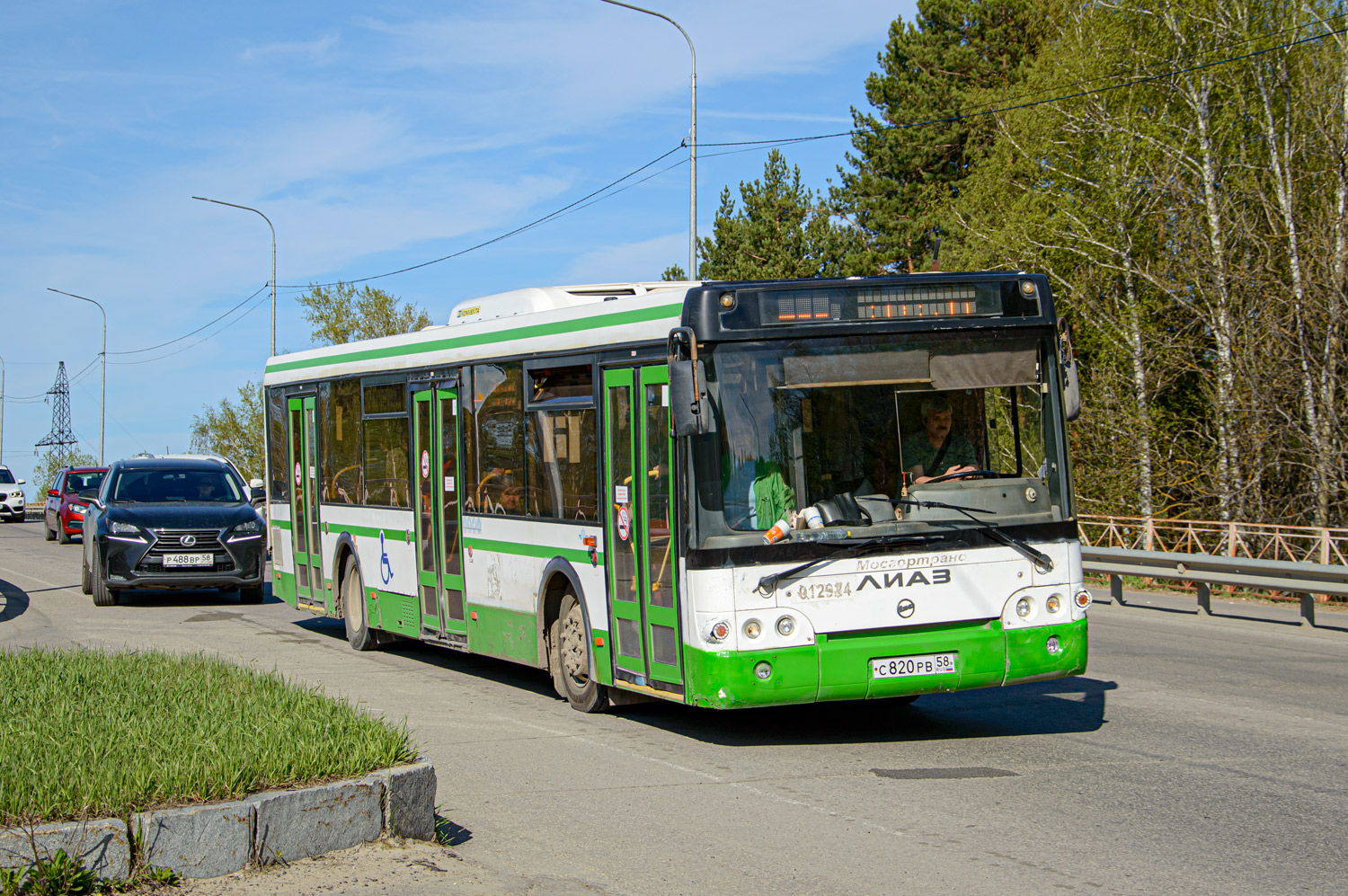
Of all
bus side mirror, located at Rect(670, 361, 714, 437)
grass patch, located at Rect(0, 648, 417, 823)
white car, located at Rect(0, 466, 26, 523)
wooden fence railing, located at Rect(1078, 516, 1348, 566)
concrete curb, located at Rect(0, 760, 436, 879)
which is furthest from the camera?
white car, located at Rect(0, 466, 26, 523)

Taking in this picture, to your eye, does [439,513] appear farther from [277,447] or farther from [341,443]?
[277,447]

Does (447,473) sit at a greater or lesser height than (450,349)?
lesser

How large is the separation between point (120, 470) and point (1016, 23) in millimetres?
32040

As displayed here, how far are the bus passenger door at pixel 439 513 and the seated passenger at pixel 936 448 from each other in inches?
185

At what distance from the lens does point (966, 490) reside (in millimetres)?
8320

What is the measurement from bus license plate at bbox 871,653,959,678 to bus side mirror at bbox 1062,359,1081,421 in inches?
65.4

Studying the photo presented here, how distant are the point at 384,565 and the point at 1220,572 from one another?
1027cm

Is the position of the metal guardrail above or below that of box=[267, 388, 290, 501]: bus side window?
below

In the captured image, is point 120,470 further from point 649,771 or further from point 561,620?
point 649,771

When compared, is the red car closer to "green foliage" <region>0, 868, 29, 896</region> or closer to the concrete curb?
the concrete curb

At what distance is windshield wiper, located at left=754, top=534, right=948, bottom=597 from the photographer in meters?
7.88

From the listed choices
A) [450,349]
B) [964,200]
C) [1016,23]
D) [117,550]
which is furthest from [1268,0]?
[117,550]

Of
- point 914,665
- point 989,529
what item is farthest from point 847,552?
point 989,529

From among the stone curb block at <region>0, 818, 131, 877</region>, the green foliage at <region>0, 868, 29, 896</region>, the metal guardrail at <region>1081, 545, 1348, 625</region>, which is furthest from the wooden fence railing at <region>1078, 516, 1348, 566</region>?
the green foliage at <region>0, 868, 29, 896</region>
